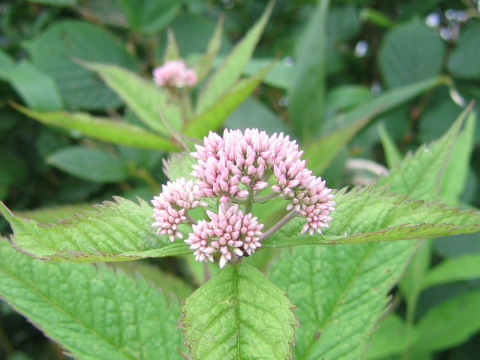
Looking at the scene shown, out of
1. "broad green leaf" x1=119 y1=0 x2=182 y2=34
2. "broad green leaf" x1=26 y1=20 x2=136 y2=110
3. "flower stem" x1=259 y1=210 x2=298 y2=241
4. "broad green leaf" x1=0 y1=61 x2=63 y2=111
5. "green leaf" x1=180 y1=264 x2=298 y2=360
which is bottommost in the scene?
"green leaf" x1=180 y1=264 x2=298 y2=360

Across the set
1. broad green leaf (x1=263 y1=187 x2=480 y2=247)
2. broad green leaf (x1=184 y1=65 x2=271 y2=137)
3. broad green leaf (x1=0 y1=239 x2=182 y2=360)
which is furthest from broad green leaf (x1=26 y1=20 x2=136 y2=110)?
broad green leaf (x1=263 y1=187 x2=480 y2=247)

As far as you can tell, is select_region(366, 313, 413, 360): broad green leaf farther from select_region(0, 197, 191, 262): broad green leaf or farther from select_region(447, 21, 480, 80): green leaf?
select_region(447, 21, 480, 80): green leaf

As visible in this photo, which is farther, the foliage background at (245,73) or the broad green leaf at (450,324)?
the foliage background at (245,73)

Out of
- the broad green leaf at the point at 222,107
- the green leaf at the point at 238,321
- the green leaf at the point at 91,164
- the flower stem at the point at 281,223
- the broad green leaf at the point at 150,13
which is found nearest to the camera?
the green leaf at the point at 238,321

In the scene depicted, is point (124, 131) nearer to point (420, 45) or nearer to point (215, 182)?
point (215, 182)

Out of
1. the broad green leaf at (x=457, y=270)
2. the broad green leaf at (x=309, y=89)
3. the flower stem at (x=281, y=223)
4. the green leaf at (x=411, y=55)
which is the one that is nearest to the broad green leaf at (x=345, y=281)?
the flower stem at (x=281, y=223)

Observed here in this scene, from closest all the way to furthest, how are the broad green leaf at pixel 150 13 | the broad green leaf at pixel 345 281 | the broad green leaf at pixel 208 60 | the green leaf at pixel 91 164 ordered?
the broad green leaf at pixel 345 281
the broad green leaf at pixel 208 60
the green leaf at pixel 91 164
the broad green leaf at pixel 150 13

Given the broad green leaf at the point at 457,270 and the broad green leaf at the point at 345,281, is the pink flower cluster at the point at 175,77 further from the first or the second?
the broad green leaf at the point at 457,270
